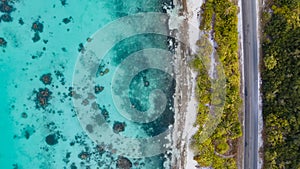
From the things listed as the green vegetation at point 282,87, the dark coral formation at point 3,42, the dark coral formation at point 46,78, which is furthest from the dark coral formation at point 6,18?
the green vegetation at point 282,87

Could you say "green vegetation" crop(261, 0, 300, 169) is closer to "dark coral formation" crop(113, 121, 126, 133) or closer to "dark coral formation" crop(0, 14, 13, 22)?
"dark coral formation" crop(113, 121, 126, 133)

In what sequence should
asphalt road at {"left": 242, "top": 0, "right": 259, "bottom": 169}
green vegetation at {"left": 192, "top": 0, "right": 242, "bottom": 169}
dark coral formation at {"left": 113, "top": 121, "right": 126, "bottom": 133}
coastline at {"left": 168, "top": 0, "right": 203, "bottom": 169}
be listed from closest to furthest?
green vegetation at {"left": 192, "top": 0, "right": 242, "bottom": 169}, asphalt road at {"left": 242, "top": 0, "right": 259, "bottom": 169}, coastline at {"left": 168, "top": 0, "right": 203, "bottom": 169}, dark coral formation at {"left": 113, "top": 121, "right": 126, "bottom": 133}

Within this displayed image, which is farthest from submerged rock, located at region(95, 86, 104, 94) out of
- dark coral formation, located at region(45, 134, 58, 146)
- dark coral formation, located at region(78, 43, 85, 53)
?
dark coral formation, located at region(45, 134, 58, 146)

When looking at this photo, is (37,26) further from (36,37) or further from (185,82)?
(185,82)

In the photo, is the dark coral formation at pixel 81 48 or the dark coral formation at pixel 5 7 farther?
the dark coral formation at pixel 81 48

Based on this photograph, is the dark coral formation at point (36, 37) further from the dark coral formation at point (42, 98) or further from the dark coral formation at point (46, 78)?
the dark coral formation at point (42, 98)

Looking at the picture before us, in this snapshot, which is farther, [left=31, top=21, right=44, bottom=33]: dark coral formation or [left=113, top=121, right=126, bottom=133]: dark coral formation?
[left=113, top=121, right=126, bottom=133]: dark coral formation

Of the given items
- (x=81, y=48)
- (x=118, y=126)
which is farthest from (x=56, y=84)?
(x=118, y=126)

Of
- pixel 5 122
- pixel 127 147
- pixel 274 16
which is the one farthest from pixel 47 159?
pixel 274 16
